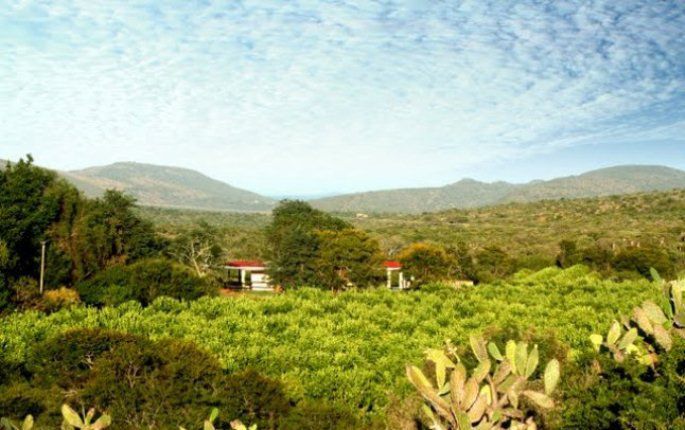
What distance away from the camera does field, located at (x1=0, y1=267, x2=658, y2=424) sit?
10555 mm

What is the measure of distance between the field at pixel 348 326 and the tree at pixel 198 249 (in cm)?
3295

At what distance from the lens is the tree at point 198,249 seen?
1900 inches

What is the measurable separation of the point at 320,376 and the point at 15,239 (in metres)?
26.6

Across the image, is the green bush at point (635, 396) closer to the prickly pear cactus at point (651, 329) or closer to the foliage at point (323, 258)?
the prickly pear cactus at point (651, 329)

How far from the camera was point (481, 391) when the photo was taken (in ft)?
9.82

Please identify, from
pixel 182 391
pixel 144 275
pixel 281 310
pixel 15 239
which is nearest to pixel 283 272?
pixel 144 275

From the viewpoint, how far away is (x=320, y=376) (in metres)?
10.5

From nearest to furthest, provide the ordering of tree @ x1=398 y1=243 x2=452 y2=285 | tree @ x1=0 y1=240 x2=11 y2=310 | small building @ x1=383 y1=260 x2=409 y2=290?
tree @ x1=0 y1=240 x2=11 y2=310, tree @ x1=398 y1=243 x2=452 y2=285, small building @ x1=383 y1=260 x2=409 y2=290

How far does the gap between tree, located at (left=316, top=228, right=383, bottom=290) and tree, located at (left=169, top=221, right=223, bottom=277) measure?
480 inches

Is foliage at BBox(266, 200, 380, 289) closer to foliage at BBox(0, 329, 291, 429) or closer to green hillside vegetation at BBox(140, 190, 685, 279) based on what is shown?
green hillside vegetation at BBox(140, 190, 685, 279)

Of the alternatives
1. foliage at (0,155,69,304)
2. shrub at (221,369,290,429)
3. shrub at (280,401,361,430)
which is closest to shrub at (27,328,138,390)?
shrub at (221,369,290,429)

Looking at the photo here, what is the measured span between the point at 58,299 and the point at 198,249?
22061 mm

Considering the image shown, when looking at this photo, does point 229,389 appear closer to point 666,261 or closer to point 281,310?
point 281,310

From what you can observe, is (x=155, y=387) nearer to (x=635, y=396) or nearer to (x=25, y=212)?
(x=635, y=396)
